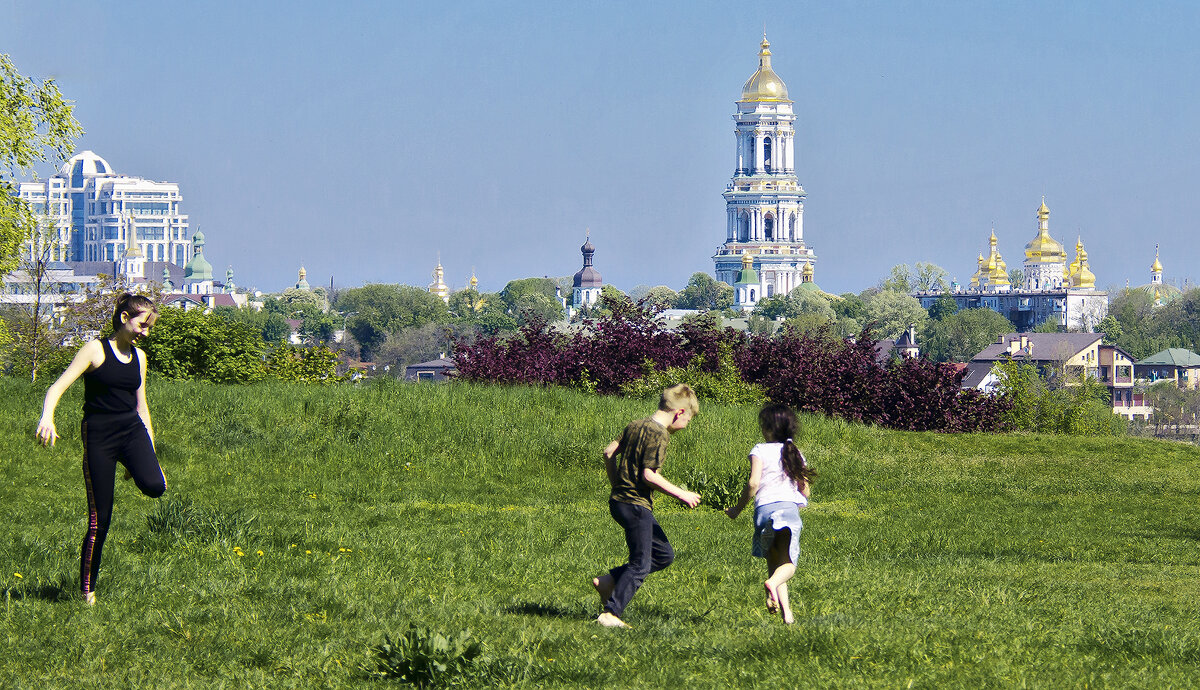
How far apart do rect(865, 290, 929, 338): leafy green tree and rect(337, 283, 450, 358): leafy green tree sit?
5111 cm

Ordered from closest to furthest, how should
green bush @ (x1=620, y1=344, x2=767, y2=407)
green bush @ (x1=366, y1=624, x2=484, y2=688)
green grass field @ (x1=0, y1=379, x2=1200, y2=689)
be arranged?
green bush @ (x1=366, y1=624, x2=484, y2=688), green grass field @ (x1=0, y1=379, x2=1200, y2=689), green bush @ (x1=620, y1=344, x2=767, y2=407)

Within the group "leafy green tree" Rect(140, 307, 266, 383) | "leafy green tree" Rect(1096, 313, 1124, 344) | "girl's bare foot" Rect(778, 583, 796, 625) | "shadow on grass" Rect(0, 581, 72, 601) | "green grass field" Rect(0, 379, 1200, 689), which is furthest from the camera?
"leafy green tree" Rect(1096, 313, 1124, 344)

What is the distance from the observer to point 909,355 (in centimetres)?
3052

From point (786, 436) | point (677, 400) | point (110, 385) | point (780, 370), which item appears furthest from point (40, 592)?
point (780, 370)

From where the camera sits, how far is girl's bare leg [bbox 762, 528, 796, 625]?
8.54 m

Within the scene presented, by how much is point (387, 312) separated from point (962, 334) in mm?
64149

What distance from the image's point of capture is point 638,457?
8438 millimetres

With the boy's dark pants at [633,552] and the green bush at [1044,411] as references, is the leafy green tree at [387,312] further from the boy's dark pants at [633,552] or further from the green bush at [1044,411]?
the boy's dark pants at [633,552]

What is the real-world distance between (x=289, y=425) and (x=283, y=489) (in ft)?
9.94

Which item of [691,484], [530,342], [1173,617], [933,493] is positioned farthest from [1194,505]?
[530,342]

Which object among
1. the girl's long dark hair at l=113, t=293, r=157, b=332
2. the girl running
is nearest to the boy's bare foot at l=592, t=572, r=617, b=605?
the girl running

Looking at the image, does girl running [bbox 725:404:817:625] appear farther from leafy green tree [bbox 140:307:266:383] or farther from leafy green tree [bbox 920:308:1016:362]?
leafy green tree [bbox 920:308:1016:362]

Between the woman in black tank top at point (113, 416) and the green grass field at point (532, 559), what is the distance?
0.65 meters

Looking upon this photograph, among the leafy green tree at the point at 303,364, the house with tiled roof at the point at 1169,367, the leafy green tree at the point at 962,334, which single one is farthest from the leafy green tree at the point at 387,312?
the leafy green tree at the point at 303,364
